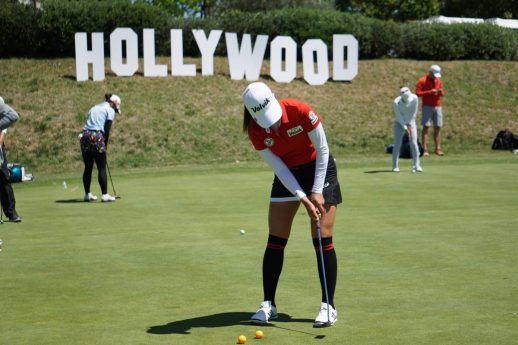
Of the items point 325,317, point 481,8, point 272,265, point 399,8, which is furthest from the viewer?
point 481,8

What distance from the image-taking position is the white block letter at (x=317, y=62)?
36.5 m

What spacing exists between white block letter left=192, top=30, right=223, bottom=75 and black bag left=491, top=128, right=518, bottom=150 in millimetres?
10795

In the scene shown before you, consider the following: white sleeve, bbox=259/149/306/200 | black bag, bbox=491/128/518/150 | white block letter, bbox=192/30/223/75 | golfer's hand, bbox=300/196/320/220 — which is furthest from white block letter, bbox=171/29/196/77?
golfer's hand, bbox=300/196/320/220

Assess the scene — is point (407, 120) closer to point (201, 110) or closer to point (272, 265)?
point (201, 110)

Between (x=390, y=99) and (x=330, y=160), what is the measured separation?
28.6 m

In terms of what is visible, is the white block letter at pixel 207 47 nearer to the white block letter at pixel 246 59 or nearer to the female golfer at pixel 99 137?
the white block letter at pixel 246 59

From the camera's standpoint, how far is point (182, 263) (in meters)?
11.1

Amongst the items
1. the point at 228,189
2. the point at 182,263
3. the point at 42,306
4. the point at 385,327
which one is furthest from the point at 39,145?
the point at 385,327

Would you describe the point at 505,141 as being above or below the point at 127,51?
below

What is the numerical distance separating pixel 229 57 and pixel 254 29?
4628 mm

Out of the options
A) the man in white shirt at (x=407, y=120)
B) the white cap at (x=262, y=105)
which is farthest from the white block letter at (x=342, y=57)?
the white cap at (x=262, y=105)

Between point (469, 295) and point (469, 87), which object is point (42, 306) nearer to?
point (469, 295)

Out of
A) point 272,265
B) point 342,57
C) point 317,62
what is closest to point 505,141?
point 342,57

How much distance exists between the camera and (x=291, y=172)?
26.6ft
